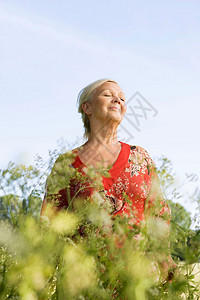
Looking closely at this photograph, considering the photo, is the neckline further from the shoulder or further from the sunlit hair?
the sunlit hair

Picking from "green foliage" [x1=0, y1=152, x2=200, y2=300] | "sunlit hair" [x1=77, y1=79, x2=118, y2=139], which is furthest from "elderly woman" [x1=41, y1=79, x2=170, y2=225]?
"green foliage" [x1=0, y1=152, x2=200, y2=300]

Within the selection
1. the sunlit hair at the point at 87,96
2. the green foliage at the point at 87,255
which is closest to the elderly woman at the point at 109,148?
the sunlit hair at the point at 87,96

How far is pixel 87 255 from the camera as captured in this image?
649 millimetres

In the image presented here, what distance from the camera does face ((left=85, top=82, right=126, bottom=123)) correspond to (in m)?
1.94

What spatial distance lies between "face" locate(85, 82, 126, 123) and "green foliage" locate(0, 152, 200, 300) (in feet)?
3.77

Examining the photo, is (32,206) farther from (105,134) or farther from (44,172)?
(105,134)

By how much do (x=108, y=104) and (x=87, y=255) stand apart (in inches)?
55.2

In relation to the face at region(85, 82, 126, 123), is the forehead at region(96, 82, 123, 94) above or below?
above

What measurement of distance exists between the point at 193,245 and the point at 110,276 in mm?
170

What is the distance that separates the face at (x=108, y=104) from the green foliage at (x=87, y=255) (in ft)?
3.77

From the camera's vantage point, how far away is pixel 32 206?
755 mm

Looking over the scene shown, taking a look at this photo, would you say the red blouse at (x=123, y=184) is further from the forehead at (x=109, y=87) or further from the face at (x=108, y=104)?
the forehead at (x=109, y=87)

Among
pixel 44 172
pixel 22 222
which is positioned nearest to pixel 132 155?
pixel 44 172

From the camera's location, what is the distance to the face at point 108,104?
6.37 ft
